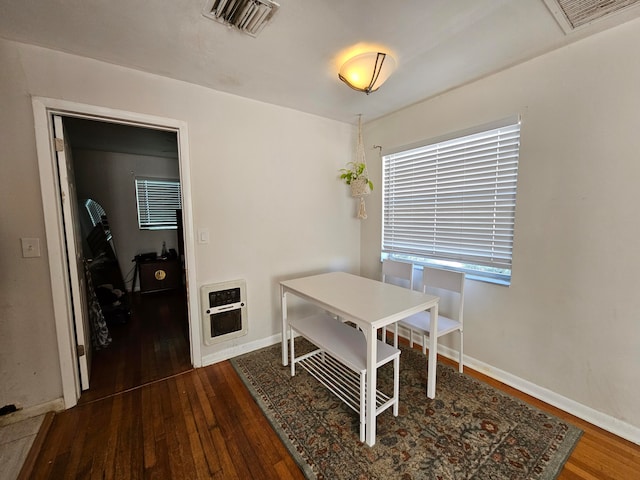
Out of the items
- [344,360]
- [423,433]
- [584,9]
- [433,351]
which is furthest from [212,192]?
[584,9]

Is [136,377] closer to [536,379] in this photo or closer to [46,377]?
[46,377]

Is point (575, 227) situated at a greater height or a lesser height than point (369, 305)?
greater

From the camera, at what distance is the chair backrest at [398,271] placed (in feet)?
8.16

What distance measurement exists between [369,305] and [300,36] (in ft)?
5.53

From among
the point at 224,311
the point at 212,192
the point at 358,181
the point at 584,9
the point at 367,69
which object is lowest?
the point at 224,311

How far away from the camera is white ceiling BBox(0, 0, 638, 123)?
1.31 m

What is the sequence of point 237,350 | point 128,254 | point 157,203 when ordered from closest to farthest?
point 237,350
point 128,254
point 157,203

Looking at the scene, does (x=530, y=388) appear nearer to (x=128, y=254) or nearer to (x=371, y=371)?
(x=371, y=371)

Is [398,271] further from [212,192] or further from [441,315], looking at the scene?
[212,192]

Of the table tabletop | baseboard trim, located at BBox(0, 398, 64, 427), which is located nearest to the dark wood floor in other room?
baseboard trim, located at BBox(0, 398, 64, 427)

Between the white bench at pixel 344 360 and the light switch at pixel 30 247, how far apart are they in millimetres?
1767

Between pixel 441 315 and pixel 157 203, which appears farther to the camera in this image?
pixel 157 203

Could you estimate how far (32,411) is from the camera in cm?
171

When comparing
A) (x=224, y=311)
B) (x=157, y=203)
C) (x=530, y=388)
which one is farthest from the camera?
(x=157, y=203)
